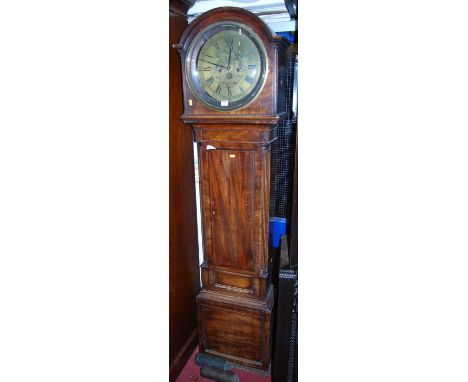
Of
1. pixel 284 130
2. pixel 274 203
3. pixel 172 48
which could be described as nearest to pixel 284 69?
pixel 284 130

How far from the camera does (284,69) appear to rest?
1.68 meters

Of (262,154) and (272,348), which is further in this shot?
(272,348)

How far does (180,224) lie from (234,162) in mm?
502

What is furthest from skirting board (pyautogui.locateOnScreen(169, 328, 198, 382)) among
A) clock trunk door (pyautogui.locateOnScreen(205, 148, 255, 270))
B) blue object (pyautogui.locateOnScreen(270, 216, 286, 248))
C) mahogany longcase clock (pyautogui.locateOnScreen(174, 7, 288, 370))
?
blue object (pyautogui.locateOnScreen(270, 216, 286, 248))

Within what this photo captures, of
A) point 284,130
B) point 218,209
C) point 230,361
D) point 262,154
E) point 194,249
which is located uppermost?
point 284,130

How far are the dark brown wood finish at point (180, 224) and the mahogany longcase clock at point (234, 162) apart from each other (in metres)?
0.11

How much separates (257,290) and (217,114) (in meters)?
0.98

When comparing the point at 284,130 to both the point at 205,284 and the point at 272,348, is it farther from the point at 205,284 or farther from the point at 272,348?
the point at 272,348

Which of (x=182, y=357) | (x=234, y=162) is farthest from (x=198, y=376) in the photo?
(x=234, y=162)

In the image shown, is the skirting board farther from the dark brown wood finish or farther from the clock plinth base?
the clock plinth base

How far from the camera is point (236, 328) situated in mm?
1893

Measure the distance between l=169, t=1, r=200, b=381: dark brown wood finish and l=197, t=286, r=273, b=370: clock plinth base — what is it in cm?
12

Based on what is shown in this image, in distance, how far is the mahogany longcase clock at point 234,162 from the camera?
1.50m

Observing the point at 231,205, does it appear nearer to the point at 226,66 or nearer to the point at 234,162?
the point at 234,162
